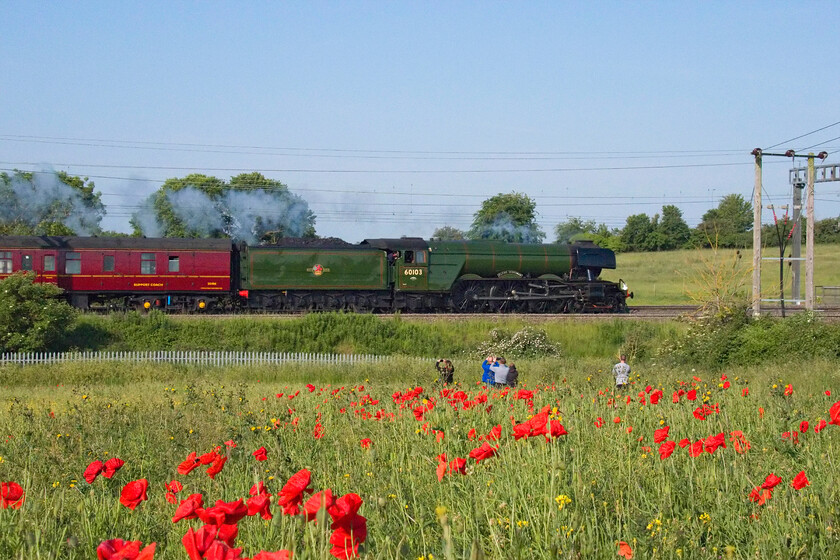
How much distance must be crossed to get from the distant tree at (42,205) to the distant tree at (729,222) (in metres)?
55.4

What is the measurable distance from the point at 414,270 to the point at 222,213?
73.0 feet

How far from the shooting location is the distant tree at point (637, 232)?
90.7m

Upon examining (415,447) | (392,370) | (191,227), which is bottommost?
(392,370)

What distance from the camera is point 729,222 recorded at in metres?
88.4

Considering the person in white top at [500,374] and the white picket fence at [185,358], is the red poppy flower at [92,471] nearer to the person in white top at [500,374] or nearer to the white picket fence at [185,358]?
the person in white top at [500,374]

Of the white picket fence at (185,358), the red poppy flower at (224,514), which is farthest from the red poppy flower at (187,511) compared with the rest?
the white picket fence at (185,358)

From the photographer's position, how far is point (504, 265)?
34469 millimetres

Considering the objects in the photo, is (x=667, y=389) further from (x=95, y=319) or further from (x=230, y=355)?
(x=95, y=319)

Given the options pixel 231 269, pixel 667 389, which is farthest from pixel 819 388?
pixel 231 269

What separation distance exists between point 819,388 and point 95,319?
2518cm

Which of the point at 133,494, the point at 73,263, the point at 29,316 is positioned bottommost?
the point at 29,316

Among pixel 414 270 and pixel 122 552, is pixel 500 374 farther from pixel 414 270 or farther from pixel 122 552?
pixel 414 270

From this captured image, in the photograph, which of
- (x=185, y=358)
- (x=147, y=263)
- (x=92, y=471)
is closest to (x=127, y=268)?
(x=147, y=263)

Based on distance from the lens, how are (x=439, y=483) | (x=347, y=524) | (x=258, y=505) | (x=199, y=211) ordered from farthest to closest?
(x=199, y=211), (x=439, y=483), (x=258, y=505), (x=347, y=524)
